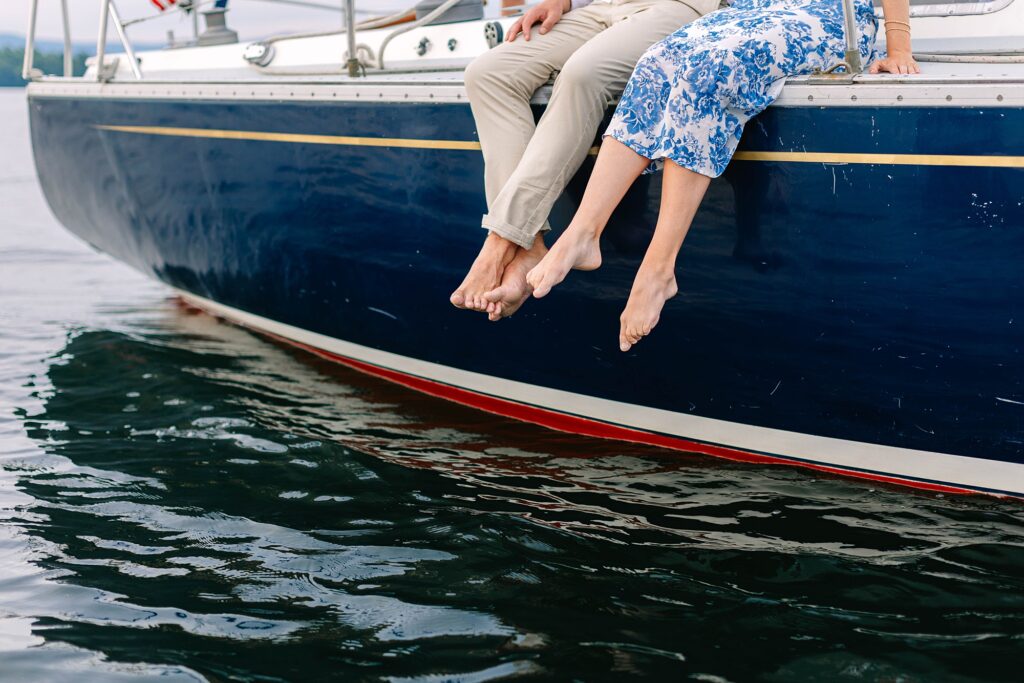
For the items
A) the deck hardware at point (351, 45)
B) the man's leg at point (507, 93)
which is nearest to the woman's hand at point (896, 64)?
the man's leg at point (507, 93)

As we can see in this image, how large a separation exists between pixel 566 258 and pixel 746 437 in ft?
2.88

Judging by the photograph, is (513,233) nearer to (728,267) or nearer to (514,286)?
(514,286)

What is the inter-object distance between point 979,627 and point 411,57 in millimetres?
2606

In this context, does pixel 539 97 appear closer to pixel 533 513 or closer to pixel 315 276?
pixel 533 513

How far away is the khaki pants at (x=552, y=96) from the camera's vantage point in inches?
114

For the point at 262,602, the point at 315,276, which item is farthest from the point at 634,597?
the point at 315,276

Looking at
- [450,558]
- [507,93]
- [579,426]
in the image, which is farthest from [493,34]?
[450,558]

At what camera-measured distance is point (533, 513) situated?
3.05 meters

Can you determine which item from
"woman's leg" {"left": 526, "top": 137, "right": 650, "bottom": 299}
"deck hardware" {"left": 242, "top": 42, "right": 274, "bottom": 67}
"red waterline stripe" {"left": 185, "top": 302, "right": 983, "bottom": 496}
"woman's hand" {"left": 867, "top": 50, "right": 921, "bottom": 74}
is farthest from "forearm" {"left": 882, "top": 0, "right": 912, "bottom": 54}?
"deck hardware" {"left": 242, "top": 42, "right": 274, "bottom": 67}

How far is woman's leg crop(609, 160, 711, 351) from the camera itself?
2725 millimetres

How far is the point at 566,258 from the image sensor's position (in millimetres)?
2789

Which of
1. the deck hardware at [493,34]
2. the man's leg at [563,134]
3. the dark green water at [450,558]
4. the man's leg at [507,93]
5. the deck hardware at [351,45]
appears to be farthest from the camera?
the deck hardware at [351,45]

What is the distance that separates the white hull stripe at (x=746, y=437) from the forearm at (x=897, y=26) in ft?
3.38

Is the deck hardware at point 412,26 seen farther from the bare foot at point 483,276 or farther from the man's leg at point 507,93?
the bare foot at point 483,276
